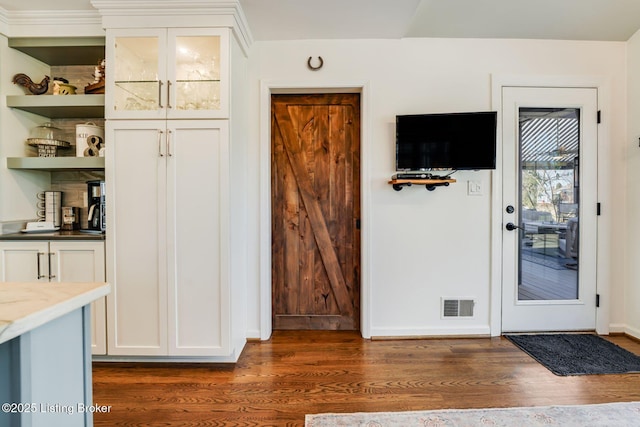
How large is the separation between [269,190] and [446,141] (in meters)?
1.51

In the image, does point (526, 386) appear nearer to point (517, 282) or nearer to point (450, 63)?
point (517, 282)

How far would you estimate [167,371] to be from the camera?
6.91 feet

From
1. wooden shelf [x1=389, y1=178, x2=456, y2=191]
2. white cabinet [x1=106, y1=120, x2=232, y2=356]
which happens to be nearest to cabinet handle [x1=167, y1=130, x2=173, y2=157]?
white cabinet [x1=106, y1=120, x2=232, y2=356]

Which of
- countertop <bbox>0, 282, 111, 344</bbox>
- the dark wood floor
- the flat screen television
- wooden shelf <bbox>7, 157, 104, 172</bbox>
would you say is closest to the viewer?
countertop <bbox>0, 282, 111, 344</bbox>

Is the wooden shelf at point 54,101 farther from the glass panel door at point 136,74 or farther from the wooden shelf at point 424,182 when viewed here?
the wooden shelf at point 424,182

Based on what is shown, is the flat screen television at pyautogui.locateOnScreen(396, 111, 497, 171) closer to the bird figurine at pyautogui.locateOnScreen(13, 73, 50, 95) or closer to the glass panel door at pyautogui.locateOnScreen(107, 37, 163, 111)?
the glass panel door at pyautogui.locateOnScreen(107, 37, 163, 111)

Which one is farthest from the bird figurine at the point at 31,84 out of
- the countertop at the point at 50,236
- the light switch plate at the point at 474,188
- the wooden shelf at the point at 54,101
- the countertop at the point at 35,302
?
the light switch plate at the point at 474,188

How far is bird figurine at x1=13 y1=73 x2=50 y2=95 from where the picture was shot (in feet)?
7.36

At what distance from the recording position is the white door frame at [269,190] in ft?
8.32

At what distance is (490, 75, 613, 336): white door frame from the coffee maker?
314 centimetres

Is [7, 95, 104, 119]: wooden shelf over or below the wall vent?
over

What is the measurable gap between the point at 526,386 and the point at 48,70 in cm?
432

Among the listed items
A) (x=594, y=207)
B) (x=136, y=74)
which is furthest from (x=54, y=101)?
(x=594, y=207)

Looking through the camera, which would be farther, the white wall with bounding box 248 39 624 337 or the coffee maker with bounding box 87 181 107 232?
the white wall with bounding box 248 39 624 337
